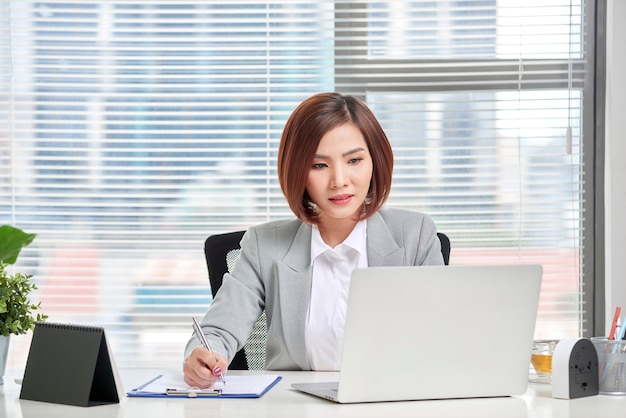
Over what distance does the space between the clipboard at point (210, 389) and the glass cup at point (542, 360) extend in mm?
504

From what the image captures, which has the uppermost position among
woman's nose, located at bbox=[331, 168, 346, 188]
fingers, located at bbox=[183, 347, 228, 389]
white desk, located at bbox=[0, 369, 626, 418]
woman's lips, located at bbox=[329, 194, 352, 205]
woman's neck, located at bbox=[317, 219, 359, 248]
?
woman's nose, located at bbox=[331, 168, 346, 188]

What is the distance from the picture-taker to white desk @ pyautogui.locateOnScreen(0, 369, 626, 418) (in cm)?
132

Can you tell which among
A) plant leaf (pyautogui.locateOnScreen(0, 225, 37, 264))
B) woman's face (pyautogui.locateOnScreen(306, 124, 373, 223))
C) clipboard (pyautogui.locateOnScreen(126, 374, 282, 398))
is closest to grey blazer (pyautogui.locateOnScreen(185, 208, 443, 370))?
woman's face (pyautogui.locateOnScreen(306, 124, 373, 223))

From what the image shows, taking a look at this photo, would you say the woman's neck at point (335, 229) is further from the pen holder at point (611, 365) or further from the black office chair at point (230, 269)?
the pen holder at point (611, 365)

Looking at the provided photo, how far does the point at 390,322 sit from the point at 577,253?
199 cm

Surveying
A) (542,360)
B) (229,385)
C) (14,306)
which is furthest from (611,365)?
(14,306)

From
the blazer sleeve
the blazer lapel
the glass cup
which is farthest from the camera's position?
the blazer lapel

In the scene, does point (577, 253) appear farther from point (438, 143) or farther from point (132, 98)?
point (132, 98)

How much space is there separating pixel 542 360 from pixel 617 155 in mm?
1656

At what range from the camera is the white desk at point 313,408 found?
4.34ft

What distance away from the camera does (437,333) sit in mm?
1369

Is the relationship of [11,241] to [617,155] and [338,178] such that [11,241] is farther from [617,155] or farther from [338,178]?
[617,155]

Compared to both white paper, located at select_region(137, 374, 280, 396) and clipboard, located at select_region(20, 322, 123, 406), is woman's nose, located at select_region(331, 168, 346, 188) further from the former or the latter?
clipboard, located at select_region(20, 322, 123, 406)

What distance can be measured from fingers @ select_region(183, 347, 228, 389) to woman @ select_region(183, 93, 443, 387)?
27 cm
